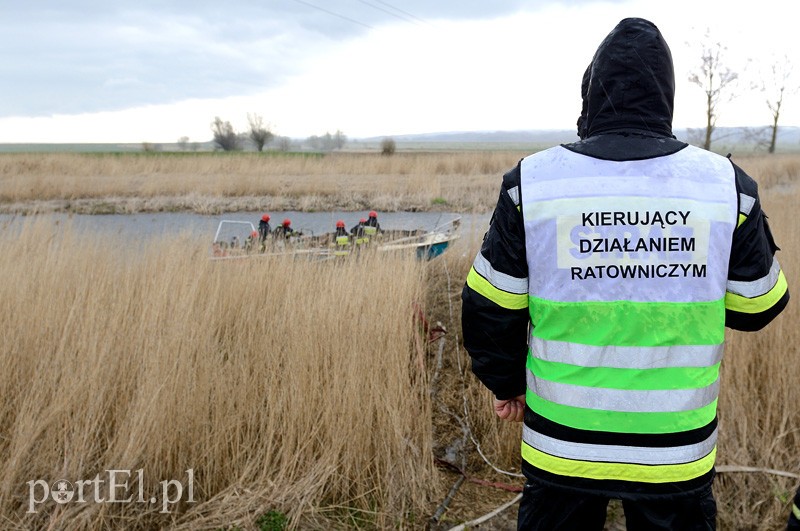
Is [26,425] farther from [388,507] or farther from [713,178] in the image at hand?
[713,178]

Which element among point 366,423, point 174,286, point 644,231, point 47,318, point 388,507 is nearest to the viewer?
point 644,231

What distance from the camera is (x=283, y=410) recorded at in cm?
317

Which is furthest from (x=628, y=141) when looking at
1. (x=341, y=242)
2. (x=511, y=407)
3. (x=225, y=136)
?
(x=225, y=136)

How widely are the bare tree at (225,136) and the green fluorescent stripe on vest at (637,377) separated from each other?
2675 inches

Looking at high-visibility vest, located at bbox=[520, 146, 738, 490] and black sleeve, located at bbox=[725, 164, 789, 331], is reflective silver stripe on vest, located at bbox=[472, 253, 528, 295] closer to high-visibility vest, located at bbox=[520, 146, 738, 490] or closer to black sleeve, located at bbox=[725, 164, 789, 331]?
high-visibility vest, located at bbox=[520, 146, 738, 490]

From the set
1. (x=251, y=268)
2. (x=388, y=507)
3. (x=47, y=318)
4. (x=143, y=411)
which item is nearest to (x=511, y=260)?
(x=388, y=507)

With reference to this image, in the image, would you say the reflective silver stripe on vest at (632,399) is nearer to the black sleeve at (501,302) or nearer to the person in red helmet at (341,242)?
the black sleeve at (501,302)

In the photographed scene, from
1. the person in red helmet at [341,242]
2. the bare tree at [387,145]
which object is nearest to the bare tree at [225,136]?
the bare tree at [387,145]

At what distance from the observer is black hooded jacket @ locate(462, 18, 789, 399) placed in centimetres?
160

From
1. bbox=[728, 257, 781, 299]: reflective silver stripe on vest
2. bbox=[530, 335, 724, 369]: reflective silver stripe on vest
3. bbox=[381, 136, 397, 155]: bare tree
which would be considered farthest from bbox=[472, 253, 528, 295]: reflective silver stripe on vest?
bbox=[381, 136, 397, 155]: bare tree

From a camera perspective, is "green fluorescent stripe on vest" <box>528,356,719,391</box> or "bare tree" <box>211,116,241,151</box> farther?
"bare tree" <box>211,116,241,151</box>

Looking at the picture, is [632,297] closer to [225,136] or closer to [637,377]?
[637,377]

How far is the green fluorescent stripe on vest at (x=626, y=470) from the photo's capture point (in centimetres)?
158

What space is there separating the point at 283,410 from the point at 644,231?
219 centimetres
